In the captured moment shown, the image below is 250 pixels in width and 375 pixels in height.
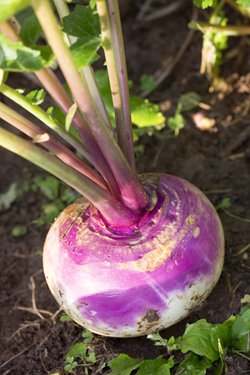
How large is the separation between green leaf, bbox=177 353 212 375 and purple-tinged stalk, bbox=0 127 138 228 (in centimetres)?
32

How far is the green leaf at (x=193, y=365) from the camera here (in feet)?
4.42

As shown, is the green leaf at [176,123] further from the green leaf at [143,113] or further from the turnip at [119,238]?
the turnip at [119,238]

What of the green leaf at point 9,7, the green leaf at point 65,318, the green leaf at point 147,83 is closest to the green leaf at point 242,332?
the green leaf at point 65,318

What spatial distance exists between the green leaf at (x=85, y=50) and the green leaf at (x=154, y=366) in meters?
0.66

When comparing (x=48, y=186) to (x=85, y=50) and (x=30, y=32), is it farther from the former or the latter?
(x=85, y=50)

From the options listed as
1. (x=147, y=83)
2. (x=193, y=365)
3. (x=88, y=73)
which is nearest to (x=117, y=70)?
(x=88, y=73)

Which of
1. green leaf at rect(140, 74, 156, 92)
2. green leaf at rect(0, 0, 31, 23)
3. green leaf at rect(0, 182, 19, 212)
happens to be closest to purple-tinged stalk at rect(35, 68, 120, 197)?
green leaf at rect(0, 0, 31, 23)

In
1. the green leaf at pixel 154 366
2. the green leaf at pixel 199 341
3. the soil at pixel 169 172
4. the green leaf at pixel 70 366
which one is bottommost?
the soil at pixel 169 172

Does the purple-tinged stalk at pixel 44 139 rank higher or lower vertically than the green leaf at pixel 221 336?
higher

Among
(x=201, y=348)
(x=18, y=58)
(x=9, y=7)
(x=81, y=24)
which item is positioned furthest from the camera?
(x=201, y=348)

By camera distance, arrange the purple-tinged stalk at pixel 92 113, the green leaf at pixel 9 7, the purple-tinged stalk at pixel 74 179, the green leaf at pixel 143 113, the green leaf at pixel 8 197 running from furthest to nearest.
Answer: the green leaf at pixel 8 197, the green leaf at pixel 143 113, the purple-tinged stalk at pixel 74 179, the purple-tinged stalk at pixel 92 113, the green leaf at pixel 9 7

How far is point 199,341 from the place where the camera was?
1.35 m

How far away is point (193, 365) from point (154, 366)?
0.09 m

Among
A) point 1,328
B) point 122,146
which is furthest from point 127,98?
point 1,328
